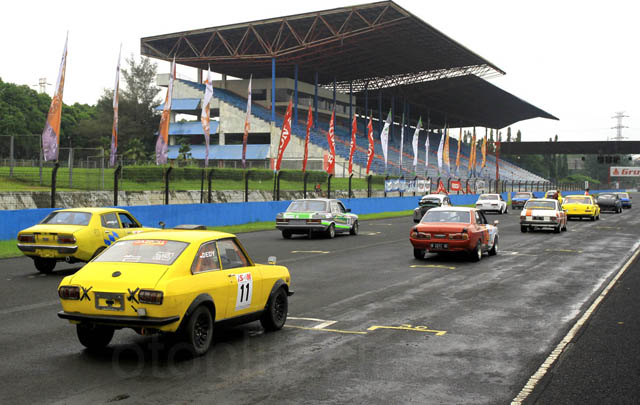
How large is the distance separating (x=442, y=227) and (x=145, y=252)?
36.4 ft

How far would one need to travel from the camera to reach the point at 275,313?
891 centimetres

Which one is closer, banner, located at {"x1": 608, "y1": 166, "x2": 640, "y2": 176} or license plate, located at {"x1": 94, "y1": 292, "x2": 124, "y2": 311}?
license plate, located at {"x1": 94, "y1": 292, "x2": 124, "y2": 311}

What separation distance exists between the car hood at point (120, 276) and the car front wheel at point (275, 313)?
1892 mm

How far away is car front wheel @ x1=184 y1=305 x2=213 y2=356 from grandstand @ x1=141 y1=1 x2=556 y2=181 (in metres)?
47.4

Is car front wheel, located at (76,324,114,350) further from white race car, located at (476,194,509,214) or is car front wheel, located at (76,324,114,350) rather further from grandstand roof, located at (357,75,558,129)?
grandstand roof, located at (357,75,558,129)

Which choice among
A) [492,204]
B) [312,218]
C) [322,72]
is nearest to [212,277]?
[312,218]

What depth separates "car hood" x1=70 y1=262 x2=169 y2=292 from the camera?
7062mm

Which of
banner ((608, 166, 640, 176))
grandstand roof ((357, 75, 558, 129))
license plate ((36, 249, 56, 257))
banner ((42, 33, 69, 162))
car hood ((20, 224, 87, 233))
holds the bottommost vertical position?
license plate ((36, 249, 56, 257))

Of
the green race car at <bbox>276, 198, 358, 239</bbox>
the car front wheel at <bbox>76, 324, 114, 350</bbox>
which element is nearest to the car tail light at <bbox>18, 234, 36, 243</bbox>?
the car front wheel at <bbox>76, 324, 114, 350</bbox>

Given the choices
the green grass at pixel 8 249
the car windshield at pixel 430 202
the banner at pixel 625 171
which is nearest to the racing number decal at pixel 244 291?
the green grass at pixel 8 249

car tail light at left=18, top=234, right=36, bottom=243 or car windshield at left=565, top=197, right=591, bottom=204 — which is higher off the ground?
car windshield at left=565, top=197, right=591, bottom=204

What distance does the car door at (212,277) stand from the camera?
750 cm

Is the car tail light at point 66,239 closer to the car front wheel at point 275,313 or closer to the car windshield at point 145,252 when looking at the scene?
the car windshield at point 145,252

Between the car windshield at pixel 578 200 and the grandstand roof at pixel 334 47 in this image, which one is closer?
the car windshield at pixel 578 200
